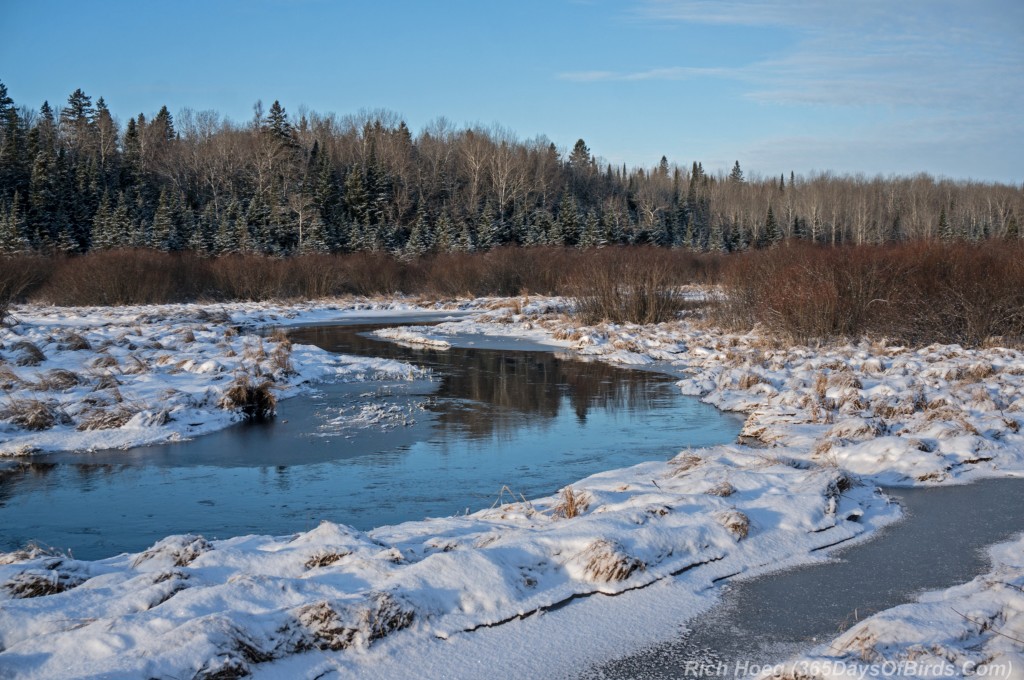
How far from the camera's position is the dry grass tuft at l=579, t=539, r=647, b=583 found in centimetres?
476

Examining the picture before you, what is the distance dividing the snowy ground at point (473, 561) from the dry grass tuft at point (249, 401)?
6.71 ft

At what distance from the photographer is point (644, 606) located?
458 cm

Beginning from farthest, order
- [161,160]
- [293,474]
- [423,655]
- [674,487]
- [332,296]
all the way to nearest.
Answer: [161,160]
[332,296]
[293,474]
[674,487]
[423,655]

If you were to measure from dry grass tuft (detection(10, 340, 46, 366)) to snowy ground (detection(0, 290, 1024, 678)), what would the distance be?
383cm

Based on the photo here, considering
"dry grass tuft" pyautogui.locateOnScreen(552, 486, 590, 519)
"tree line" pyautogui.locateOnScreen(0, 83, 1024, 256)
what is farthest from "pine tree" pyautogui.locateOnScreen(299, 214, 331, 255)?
"dry grass tuft" pyautogui.locateOnScreen(552, 486, 590, 519)

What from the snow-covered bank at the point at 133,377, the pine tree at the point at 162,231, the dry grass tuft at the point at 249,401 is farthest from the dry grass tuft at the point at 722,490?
the pine tree at the point at 162,231

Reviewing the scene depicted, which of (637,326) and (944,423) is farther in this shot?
(637,326)

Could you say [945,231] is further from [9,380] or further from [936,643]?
[936,643]

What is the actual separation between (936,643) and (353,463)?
6189 millimetres

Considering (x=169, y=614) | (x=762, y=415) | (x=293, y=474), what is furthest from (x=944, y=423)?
(x=169, y=614)

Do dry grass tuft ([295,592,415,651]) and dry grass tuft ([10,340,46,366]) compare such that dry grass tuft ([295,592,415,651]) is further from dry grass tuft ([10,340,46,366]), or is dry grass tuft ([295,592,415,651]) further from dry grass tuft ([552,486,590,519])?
dry grass tuft ([10,340,46,366])

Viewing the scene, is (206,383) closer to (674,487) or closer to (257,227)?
(674,487)

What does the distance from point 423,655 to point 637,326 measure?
19.4 m

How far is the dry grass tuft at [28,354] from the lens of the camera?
13.1 metres
